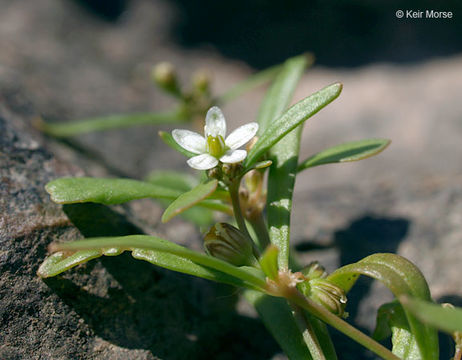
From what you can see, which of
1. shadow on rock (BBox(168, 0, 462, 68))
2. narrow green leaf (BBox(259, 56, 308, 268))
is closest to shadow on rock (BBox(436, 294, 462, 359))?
narrow green leaf (BBox(259, 56, 308, 268))

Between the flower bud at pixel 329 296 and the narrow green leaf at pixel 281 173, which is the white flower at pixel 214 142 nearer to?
the narrow green leaf at pixel 281 173

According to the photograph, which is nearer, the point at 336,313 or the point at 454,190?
the point at 336,313

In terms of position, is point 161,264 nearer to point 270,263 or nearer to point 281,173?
point 270,263

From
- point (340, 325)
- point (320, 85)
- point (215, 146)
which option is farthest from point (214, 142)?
point (320, 85)

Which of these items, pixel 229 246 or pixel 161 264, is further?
pixel 229 246

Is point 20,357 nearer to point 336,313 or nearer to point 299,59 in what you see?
point 336,313

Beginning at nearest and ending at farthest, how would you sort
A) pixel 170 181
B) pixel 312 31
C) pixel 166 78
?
pixel 170 181 → pixel 166 78 → pixel 312 31

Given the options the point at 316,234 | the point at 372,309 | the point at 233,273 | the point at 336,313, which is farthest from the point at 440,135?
A: the point at 233,273

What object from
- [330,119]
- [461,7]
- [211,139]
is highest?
[461,7]
